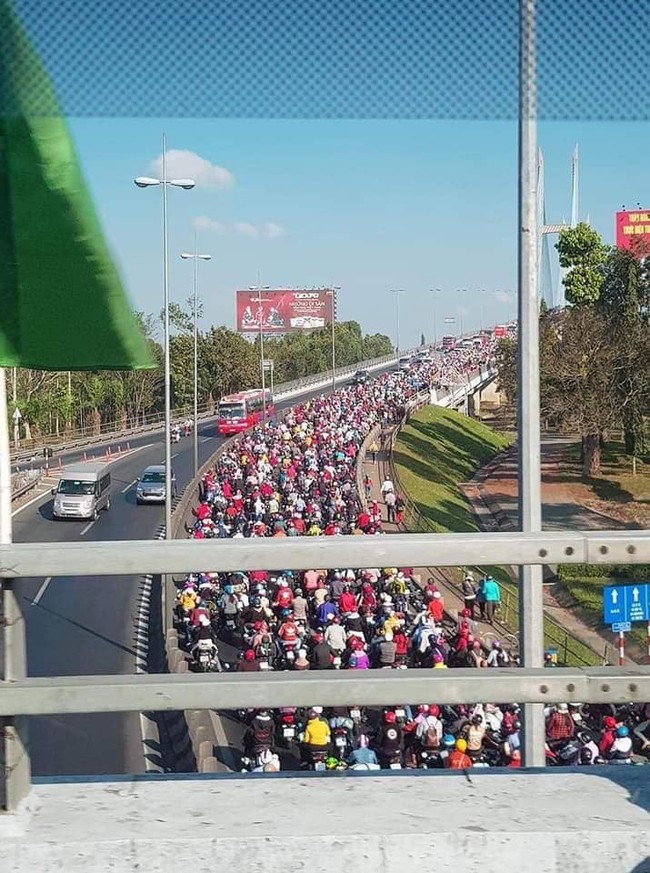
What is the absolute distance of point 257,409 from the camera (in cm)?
5753

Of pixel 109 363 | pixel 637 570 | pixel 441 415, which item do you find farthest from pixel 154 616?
pixel 441 415

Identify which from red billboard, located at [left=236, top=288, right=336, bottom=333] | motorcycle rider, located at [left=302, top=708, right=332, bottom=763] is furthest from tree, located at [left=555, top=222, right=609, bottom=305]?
red billboard, located at [left=236, top=288, right=336, bottom=333]

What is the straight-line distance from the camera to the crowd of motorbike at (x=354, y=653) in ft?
32.5

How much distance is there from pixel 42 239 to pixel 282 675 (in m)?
1.46

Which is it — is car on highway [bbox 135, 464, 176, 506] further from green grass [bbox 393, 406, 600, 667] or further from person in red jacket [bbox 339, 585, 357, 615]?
person in red jacket [bbox 339, 585, 357, 615]

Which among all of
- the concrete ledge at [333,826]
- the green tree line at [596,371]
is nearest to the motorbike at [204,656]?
the concrete ledge at [333,826]

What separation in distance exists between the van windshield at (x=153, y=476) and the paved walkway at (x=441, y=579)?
6.82m

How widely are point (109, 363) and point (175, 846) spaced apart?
150 cm

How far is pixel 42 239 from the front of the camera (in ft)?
10.7

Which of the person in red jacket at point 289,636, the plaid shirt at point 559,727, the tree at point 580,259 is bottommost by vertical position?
the plaid shirt at point 559,727

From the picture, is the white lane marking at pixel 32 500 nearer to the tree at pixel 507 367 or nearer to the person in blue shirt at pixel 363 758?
the tree at pixel 507 367

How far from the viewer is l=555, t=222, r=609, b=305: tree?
2811cm

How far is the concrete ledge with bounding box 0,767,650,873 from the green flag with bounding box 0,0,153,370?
1298 mm

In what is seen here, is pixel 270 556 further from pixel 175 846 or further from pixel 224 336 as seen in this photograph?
pixel 224 336
